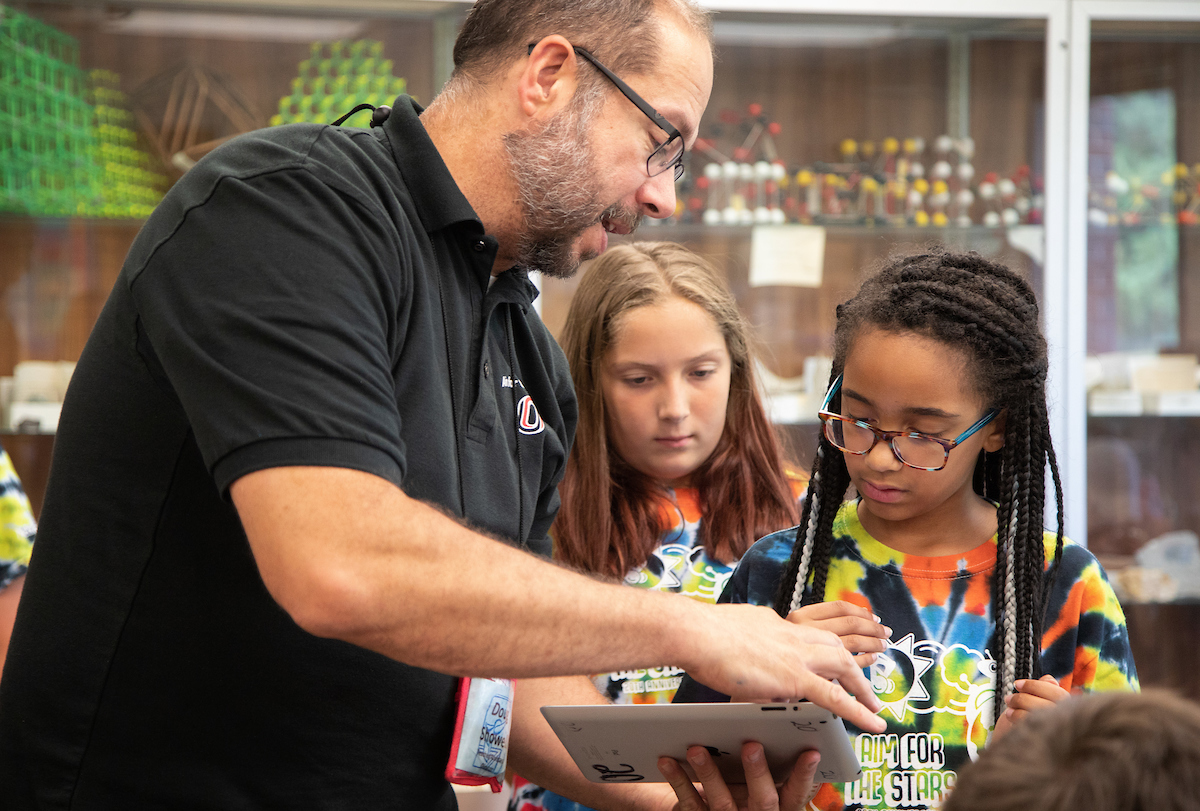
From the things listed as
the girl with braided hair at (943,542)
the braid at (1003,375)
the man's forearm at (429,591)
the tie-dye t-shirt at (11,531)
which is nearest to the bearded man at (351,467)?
the man's forearm at (429,591)

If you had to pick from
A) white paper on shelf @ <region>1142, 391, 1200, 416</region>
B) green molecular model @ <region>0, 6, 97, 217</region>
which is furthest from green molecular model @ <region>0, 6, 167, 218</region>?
white paper on shelf @ <region>1142, 391, 1200, 416</region>

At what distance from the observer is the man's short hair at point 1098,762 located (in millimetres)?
545

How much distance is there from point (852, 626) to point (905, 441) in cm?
26

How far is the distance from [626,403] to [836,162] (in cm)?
165

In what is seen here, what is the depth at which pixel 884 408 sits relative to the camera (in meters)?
1.29

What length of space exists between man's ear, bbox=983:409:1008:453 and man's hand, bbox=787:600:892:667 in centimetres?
33

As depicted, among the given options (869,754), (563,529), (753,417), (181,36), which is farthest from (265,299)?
(181,36)

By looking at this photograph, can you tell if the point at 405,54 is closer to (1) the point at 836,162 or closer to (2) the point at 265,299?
(1) the point at 836,162

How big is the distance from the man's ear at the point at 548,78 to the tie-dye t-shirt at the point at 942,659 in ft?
2.37

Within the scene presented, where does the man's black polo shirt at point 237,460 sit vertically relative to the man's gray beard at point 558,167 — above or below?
below

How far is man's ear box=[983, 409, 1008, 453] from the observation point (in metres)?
1.35

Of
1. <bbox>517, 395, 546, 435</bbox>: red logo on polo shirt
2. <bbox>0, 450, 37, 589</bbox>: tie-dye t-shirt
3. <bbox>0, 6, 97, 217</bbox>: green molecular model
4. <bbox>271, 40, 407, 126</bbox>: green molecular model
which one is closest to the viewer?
<bbox>517, 395, 546, 435</bbox>: red logo on polo shirt

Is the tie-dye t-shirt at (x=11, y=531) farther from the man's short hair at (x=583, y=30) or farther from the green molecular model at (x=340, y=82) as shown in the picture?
the green molecular model at (x=340, y=82)

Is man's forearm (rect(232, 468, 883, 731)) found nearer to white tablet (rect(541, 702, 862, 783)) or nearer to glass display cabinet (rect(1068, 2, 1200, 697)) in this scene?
white tablet (rect(541, 702, 862, 783))
